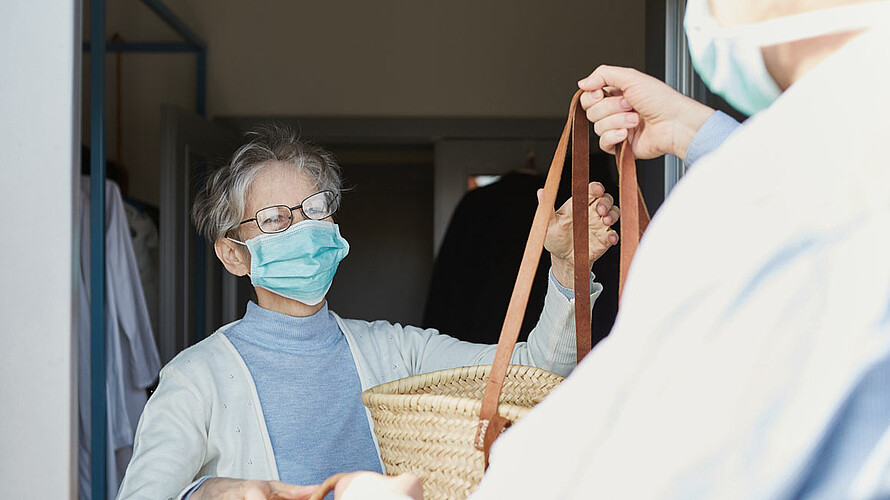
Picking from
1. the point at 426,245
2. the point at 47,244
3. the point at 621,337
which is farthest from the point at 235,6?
the point at 621,337

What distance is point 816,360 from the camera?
0.44 m

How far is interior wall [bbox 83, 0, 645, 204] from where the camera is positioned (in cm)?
338

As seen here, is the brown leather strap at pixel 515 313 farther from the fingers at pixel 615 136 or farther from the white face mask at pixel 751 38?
the white face mask at pixel 751 38

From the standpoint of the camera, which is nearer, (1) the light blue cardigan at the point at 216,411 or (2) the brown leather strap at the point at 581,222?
(2) the brown leather strap at the point at 581,222

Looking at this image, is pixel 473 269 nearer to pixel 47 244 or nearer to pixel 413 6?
pixel 413 6

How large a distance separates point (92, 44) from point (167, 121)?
2.29 feet

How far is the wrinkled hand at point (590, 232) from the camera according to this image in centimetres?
Result: 116

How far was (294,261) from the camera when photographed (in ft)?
4.58

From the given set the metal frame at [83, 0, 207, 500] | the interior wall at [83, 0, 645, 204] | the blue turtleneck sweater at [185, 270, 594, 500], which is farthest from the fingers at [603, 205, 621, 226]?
the interior wall at [83, 0, 645, 204]

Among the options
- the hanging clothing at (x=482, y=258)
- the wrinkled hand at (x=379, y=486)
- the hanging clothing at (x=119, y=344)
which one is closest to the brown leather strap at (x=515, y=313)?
the wrinkled hand at (x=379, y=486)

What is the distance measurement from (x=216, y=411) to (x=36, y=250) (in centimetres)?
39

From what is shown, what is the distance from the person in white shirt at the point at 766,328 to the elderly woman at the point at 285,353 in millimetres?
686

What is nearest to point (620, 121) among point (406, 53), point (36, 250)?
point (36, 250)

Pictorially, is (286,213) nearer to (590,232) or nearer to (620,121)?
(590,232)
